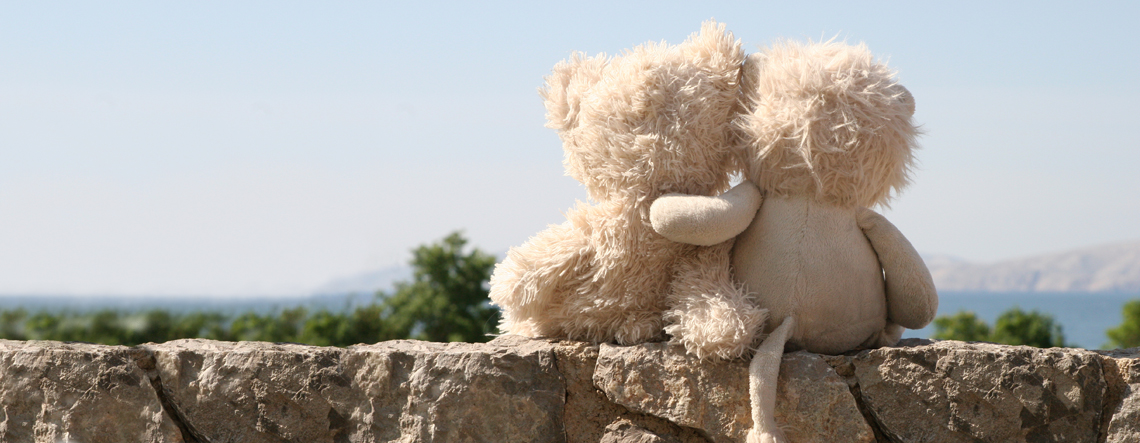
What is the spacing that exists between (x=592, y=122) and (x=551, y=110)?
18 centimetres

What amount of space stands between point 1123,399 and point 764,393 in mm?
828

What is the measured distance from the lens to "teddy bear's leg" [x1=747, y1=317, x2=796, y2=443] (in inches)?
71.7

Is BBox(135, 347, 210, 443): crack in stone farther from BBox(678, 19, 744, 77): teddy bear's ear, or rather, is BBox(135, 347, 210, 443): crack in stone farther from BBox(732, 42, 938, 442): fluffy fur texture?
BBox(678, 19, 744, 77): teddy bear's ear

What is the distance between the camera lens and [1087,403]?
6.10 feet

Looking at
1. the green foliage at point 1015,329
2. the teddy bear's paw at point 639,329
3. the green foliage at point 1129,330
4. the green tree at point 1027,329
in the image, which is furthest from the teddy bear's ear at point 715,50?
the green foliage at point 1129,330

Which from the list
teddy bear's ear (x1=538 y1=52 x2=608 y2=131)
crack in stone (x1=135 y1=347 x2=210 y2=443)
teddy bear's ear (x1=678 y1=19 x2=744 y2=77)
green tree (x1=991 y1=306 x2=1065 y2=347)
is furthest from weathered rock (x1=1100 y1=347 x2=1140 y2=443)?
green tree (x1=991 y1=306 x2=1065 y2=347)

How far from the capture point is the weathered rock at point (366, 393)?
2.04 m

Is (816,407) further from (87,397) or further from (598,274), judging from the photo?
(87,397)

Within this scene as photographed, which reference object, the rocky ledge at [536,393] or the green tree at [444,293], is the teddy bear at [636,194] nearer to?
the rocky ledge at [536,393]

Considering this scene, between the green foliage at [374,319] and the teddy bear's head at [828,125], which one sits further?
the green foliage at [374,319]

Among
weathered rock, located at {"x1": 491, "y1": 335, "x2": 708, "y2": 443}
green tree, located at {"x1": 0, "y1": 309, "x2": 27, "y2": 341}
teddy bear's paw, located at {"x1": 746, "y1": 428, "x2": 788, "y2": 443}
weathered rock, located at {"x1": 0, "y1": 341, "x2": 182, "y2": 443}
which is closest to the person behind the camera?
teddy bear's paw, located at {"x1": 746, "y1": 428, "x2": 788, "y2": 443}

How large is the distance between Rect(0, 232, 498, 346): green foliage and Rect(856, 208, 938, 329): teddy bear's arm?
442 centimetres

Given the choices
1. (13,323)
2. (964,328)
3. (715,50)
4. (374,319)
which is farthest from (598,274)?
(964,328)

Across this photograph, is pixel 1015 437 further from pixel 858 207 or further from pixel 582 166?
pixel 582 166
